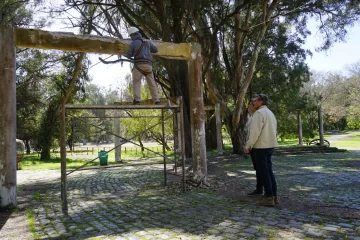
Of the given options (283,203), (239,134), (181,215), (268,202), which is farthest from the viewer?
(239,134)

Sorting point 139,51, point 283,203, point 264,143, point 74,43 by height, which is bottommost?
point 283,203

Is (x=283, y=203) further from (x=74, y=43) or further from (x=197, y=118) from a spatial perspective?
(x=74, y=43)

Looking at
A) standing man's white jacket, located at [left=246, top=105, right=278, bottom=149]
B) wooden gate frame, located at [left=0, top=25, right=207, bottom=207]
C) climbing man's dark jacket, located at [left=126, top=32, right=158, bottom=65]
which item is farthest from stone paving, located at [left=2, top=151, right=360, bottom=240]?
climbing man's dark jacket, located at [left=126, top=32, right=158, bottom=65]

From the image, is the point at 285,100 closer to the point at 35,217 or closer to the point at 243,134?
the point at 243,134

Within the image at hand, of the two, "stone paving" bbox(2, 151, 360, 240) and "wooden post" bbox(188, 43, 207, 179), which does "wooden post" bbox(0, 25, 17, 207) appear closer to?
"stone paving" bbox(2, 151, 360, 240)

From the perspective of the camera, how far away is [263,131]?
5902 millimetres

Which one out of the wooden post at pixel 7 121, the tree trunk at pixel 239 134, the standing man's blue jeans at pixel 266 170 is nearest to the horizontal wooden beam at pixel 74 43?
the wooden post at pixel 7 121

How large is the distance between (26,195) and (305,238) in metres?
6.59

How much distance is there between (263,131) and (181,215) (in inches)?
80.9

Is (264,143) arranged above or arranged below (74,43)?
below

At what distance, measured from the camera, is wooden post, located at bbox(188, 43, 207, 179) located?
27.2 ft

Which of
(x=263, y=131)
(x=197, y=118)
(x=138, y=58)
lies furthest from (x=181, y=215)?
(x=138, y=58)

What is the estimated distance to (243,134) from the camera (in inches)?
685

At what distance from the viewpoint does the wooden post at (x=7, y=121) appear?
631 cm
